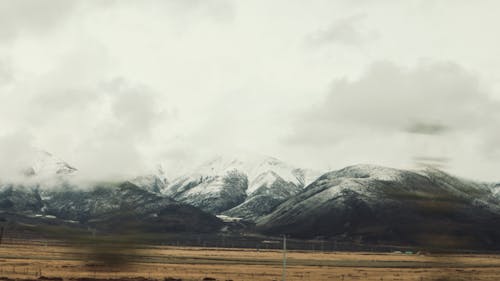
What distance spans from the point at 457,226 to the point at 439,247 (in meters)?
0.80

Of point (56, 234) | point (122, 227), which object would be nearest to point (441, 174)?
point (122, 227)

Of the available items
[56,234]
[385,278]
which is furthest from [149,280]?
[56,234]

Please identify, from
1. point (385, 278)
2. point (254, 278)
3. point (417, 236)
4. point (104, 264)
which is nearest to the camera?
point (417, 236)

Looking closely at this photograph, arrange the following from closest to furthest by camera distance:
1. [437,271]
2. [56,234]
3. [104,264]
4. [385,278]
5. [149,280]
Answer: [437,271], [104,264], [56,234], [149,280], [385,278]

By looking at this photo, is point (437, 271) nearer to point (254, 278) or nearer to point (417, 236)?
point (417, 236)

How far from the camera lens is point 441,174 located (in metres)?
17.6

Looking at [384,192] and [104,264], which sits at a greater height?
[384,192]

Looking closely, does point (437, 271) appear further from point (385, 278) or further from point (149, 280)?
point (385, 278)

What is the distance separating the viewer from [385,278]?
295 feet

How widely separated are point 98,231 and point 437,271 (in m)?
11.8

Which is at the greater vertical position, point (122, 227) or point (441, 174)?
point (441, 174)

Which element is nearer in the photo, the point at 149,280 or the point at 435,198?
the point at 435,198

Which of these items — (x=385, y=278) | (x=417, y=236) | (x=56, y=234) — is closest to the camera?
(x=417, y=236)

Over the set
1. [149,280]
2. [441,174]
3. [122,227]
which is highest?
[441,174]
